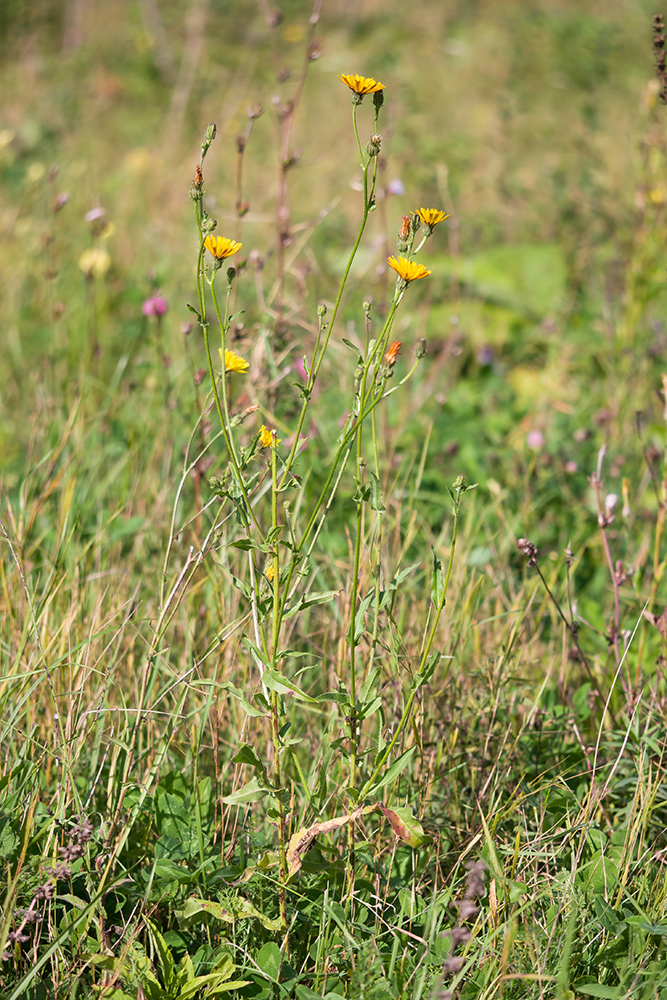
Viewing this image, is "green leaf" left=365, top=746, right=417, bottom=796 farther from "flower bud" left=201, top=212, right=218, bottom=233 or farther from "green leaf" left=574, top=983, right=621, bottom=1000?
"flower bud" left=201, top=212, right=218, bottom=233

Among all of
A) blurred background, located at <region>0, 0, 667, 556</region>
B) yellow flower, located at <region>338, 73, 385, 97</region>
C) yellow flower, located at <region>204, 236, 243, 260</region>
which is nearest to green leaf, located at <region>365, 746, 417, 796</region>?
yellow flower, located at <region>204, 236, 243, 260</region>

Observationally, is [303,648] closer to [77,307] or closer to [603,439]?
[603,439]

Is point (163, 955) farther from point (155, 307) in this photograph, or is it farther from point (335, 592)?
point (155, 307)

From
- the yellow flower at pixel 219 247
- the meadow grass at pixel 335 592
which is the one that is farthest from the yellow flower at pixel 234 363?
the yellow flower at pixel 219 247

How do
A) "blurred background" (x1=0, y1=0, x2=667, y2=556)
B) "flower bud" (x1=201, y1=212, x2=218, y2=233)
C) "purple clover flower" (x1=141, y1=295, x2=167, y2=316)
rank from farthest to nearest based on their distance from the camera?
1. "blurred background" (x1=0, y1=0, x2=667, y2=556)
2. "purple clover flower" (x1=141, y1=295, x2=167, y2=316)
3. "flower bud" (x1=201, y1=212, x2=218, y2=233)

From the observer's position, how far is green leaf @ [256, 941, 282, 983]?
111 cm

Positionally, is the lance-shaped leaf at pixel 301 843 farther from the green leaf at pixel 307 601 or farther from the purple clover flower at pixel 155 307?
the purple clover flower at pixel 155 307

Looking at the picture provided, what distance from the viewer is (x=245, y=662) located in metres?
1.35

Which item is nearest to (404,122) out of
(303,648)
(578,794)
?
(303,648)

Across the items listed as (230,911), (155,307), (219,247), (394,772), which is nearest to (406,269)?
(219,247)

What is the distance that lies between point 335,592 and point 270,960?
1.73 ft

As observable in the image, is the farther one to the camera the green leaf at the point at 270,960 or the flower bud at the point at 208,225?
the green leaf at the point at 270,960

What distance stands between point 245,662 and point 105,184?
13.0ft

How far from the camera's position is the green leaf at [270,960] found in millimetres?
1110
